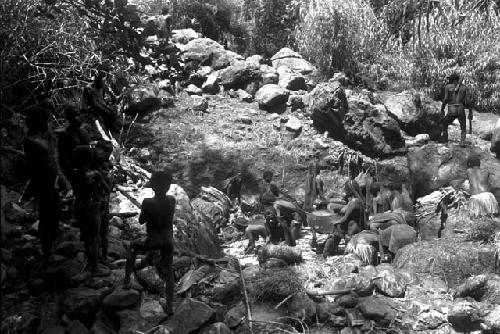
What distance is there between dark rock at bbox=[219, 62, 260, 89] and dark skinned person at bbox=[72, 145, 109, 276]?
30.0 ft

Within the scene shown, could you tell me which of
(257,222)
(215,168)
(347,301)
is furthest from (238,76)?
(347,301)

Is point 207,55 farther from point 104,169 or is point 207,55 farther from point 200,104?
point 104,169

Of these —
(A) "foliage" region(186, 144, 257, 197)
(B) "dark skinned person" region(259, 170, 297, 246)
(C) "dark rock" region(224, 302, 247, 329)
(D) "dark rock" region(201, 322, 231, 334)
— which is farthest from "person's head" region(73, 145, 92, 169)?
(A) "foliage" region(186, 144, 257, 197)

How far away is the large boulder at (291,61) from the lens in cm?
1467

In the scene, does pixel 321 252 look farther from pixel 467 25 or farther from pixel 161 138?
pixel 467 25

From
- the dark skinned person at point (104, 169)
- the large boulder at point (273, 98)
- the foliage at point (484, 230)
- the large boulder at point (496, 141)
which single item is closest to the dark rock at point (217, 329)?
the dark skinned person at point (104, 169)

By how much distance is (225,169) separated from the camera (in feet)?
37.1

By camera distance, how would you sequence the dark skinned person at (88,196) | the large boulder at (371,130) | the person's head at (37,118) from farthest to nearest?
the large boulder at (371,130) → the dark skinned person at (88,196) → the person's head at (37,118)

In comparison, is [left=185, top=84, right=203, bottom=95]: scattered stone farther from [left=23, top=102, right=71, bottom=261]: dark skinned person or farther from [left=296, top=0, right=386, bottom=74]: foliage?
[left=23, top=102, right=71, bottom=261]: dark skinned person

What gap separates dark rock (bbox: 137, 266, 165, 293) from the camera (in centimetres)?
498

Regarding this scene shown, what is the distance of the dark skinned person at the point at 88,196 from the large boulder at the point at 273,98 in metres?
8.48

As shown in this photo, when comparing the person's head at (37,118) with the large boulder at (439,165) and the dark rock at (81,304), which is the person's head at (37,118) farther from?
the large boulder at (439,165)

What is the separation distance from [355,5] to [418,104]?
3474mm

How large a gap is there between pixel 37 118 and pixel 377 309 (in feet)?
12.5
